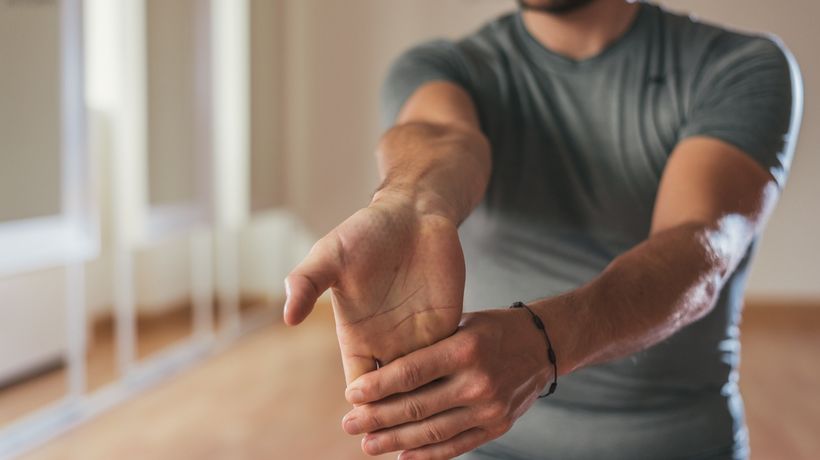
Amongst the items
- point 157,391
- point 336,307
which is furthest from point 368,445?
point 157,391

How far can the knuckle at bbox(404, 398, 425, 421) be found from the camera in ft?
1.83

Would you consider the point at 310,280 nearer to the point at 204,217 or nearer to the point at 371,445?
the point at 371,445

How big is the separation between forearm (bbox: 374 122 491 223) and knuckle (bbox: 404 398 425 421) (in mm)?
123

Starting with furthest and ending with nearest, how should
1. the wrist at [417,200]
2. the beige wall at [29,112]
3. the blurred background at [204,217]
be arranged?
the blurred background at [204,217], the beige wall at [29,112], the wrist at [417,200]

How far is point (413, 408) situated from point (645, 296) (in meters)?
0.24

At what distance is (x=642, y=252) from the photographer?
740 mm

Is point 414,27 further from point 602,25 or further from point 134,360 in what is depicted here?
point 602,25

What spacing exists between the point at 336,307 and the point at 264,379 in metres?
2.60

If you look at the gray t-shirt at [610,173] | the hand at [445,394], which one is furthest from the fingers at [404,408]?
the gray t-shirt at [610,173]

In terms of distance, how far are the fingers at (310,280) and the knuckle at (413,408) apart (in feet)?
0.30

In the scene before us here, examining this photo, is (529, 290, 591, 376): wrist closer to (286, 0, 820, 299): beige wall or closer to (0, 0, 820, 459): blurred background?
(0, 0, 820, 459): blurred background

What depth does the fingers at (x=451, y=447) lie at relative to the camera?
574 millimetres

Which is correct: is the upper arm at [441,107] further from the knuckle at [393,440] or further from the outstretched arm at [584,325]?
the knuckle at [393,440]

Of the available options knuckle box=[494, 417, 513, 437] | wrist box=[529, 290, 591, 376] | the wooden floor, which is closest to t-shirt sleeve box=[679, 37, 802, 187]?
wrist box=[529, 290, 591, 376]
